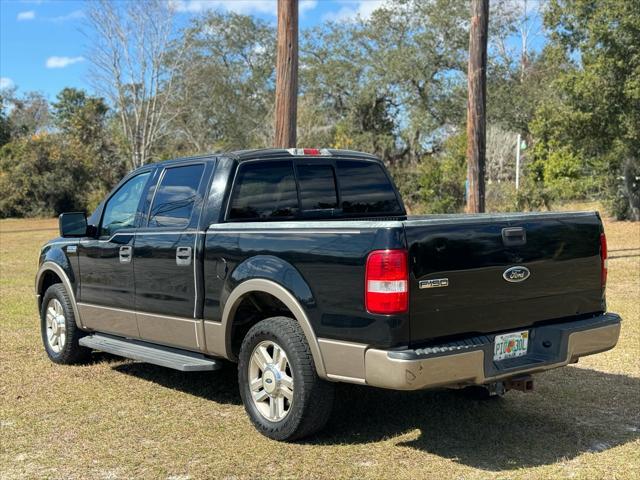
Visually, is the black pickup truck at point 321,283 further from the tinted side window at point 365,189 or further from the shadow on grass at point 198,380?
the shadow on grass at point 198,380

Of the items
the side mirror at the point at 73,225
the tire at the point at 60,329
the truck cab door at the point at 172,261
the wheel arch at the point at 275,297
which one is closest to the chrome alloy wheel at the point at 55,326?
the tire at the point at 60,329

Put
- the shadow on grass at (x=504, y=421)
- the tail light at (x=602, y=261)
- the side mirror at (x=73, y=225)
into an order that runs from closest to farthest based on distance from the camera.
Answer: the shadow on grass at (x=504, y=421) < the tail light at (x=602, y=261) < the side mirror at (x=73, y=225)

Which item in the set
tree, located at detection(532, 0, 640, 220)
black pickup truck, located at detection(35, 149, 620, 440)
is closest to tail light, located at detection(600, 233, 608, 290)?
black pickup truck, located at detection(35, 149, 620, 440)

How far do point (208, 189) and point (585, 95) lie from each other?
17185 millimetres

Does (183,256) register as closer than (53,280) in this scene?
Yes

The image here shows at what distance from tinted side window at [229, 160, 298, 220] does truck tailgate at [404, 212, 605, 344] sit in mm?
1510

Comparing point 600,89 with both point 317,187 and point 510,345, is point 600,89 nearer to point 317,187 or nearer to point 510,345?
point 317,187

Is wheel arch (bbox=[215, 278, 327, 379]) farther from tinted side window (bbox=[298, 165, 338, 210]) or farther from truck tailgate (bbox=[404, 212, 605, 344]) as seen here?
tinted side window (bbox=[298, 165, 338, 210])

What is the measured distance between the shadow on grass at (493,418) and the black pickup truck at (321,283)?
1.43 feet

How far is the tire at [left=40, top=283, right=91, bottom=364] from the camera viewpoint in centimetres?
713

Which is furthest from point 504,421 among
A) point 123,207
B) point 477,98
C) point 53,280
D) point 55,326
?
point 477,98

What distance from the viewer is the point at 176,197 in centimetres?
596

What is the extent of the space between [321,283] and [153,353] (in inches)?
83.0

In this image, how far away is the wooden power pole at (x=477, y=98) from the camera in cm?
1311
